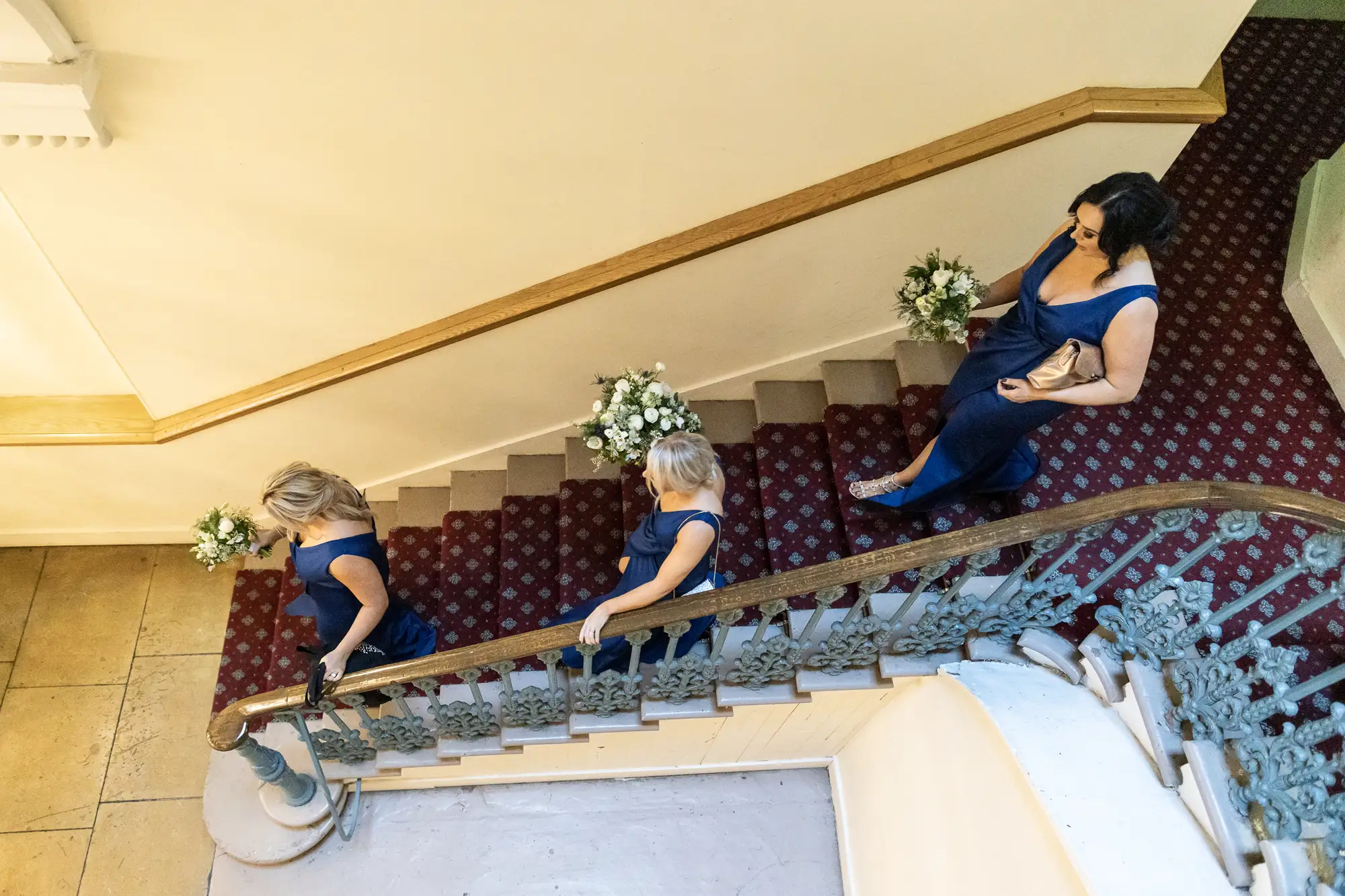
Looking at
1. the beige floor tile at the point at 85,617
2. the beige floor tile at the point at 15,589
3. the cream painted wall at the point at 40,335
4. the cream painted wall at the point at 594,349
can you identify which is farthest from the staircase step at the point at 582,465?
the beige floor tile at the point at 15,589

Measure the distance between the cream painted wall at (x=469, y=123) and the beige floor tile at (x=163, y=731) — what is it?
2.15m

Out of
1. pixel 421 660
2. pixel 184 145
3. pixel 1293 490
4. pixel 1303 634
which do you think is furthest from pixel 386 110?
pixel 1303 634

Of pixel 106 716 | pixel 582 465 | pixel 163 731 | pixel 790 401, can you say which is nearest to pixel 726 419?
pixel 790 401

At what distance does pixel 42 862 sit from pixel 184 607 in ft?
4.83

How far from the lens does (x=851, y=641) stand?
11.0 feet

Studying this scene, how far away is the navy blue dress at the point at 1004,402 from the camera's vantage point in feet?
9.76

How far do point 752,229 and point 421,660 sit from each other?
228 cm

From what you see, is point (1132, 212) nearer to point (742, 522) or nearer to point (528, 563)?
point (742, 522)

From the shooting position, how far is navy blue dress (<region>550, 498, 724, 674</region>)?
3374mm

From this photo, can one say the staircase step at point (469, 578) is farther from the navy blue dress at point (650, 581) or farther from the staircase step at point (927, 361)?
the staircase step at point (927, 361)

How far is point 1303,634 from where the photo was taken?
3.24 m

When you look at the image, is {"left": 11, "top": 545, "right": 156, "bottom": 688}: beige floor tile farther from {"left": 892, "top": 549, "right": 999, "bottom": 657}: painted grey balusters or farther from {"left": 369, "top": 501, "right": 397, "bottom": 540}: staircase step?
{"left": 892, "top": 549, "right": 999, "bottom": 657}: painted grey balusters

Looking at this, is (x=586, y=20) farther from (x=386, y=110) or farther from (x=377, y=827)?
(x=377, y=827)

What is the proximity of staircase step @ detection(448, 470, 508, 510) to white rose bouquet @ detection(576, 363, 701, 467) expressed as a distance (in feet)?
4.82
